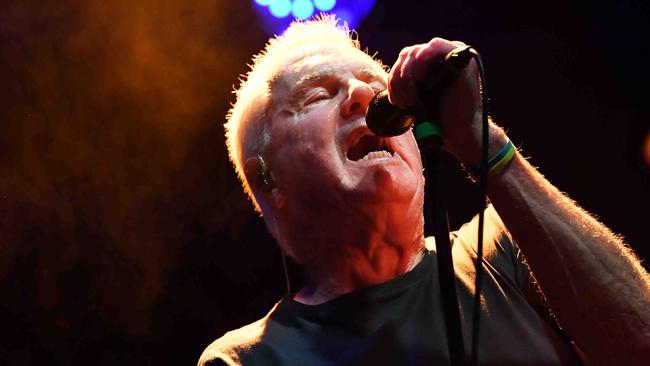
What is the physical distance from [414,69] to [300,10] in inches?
78.3

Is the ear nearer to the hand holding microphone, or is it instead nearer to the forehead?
the forehead

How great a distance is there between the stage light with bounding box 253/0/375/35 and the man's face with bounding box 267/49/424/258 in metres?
1.01

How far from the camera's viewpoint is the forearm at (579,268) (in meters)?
1.37

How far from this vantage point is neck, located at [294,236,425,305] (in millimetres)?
1951

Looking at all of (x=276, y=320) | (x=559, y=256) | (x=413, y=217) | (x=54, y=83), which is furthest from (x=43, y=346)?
(x=559, y=256)

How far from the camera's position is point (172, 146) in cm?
320

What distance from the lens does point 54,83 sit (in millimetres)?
2889

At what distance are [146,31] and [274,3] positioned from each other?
0.67m

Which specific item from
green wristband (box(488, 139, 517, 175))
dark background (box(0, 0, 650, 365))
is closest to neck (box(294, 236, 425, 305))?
green wristband (box(488, 139, 517, 175))

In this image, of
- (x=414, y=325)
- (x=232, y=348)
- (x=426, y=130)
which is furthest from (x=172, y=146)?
(x=426, y=130)

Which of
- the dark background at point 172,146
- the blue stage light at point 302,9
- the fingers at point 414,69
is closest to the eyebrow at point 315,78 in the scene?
the fingers at point 414,69

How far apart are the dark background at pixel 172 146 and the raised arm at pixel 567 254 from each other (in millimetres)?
1755

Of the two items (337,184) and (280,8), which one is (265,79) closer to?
(337,184)

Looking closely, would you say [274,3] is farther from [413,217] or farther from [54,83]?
[413,217]
